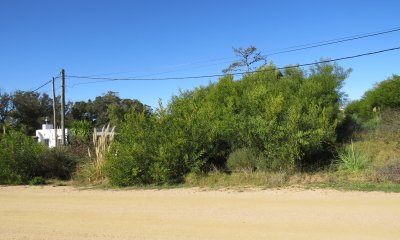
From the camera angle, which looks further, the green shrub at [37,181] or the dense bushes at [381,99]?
the dense bushes at [381,99]

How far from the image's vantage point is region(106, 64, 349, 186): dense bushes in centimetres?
1548

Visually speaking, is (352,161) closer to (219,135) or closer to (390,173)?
(390,173)

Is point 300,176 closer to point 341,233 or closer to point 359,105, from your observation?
point 341,233

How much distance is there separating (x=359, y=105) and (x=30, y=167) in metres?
25.6

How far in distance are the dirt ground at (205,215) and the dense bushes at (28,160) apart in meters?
→ 4.62

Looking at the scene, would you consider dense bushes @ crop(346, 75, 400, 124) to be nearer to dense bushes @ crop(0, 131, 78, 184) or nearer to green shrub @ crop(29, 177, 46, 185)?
dense bushes @ crop(0, 131, 78, 184)

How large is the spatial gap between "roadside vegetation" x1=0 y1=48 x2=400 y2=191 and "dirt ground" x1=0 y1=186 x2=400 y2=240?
1784 mm

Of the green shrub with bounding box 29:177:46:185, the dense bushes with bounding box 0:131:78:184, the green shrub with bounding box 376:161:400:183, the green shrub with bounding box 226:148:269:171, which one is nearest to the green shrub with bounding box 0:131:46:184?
the dense bushes with bounding box 0:131:78:184

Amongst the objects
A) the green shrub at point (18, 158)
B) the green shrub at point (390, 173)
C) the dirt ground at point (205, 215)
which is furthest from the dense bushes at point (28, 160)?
the green shrub at point (390, 173)

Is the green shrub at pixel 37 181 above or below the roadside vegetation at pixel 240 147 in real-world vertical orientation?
below

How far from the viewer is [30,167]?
1886 centimetres

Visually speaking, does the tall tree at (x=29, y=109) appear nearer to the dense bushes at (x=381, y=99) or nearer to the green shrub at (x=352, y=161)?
the dense bushes at (x=381, y=99)

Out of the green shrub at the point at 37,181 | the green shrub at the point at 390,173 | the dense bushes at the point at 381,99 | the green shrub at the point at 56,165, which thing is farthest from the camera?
the dense bushes at the point at 381,99

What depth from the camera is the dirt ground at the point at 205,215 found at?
8.17 metres
